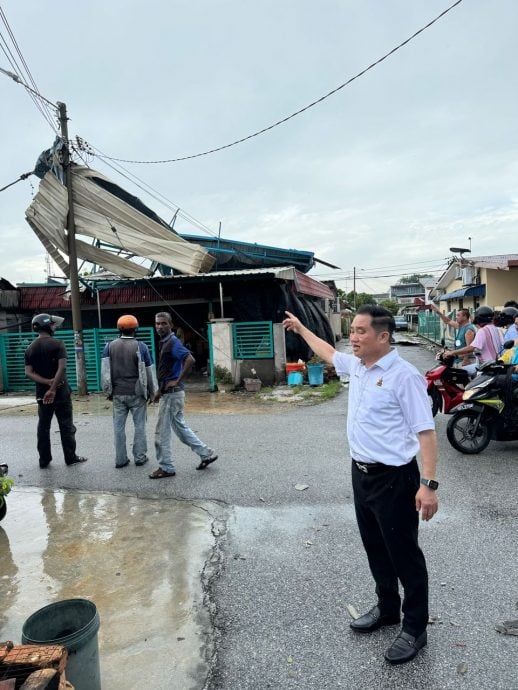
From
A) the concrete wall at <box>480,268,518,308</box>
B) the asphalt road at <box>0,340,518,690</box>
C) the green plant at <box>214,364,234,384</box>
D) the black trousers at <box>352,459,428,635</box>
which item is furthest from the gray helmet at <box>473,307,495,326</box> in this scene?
the concrete wall at <box>480,268,518,308</box>

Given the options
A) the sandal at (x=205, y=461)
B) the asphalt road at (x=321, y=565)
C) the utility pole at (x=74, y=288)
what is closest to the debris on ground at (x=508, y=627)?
the asphalt road at (x=321, y=565)

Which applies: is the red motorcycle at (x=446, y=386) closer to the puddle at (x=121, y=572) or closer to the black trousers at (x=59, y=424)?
the puddle at (x=121, y=572)

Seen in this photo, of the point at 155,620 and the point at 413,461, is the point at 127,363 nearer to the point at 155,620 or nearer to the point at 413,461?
the point at 155,620

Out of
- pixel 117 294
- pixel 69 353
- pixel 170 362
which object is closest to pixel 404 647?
pixel 170 362

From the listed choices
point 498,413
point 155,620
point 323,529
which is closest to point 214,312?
point 498,413

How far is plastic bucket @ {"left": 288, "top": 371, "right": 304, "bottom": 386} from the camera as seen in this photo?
459 inches

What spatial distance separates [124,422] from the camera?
18.7 ft

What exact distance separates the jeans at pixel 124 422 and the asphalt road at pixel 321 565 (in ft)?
0.93

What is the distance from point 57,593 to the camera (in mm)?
3117

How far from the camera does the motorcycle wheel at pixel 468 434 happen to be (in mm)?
5664

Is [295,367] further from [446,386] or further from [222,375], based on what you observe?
[446,386]

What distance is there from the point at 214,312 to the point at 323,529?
11102 mm

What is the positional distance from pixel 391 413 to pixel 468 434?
3938 mm

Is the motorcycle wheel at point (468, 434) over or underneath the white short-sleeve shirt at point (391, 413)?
underneath
